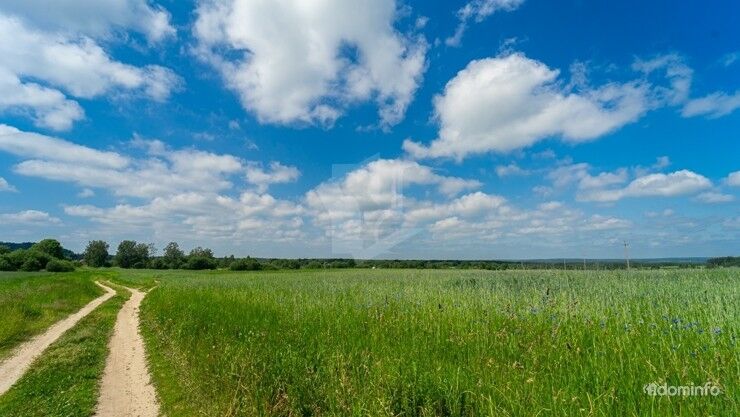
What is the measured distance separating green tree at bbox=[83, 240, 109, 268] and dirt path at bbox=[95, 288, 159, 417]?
161672 mm

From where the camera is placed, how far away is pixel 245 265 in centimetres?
10956

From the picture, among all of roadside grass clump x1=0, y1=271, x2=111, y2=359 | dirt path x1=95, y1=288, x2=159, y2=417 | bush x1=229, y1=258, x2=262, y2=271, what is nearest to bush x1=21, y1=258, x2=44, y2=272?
bush x1=229, y1=258, x2=262, y2=271

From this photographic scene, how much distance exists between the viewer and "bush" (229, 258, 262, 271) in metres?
108

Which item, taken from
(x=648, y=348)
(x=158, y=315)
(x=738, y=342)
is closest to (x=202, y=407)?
(x=648, y=348)

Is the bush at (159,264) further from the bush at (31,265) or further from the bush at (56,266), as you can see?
the bush at (31,265)

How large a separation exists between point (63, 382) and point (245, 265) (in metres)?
106

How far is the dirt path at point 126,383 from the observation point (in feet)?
23.2

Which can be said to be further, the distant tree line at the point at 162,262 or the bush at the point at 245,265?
the bush at the point at 245,265

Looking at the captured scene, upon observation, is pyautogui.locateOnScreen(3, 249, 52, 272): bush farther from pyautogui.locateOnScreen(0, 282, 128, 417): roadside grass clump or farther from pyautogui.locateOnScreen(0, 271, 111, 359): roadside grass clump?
pyautogui.locateOnScreen(0, 282, 128, 417): roadside grass clump

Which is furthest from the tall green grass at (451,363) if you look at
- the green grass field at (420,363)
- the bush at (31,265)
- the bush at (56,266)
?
the bush at (31,265)

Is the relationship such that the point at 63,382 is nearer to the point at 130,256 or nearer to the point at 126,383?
Result: the point at 126,383

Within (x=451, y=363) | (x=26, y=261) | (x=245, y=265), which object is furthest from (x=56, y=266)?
(x=451, y=363)

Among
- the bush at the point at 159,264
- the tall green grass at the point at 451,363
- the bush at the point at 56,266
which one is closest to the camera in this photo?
the tall green grass at the point at 451,363

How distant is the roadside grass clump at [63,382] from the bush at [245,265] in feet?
326
